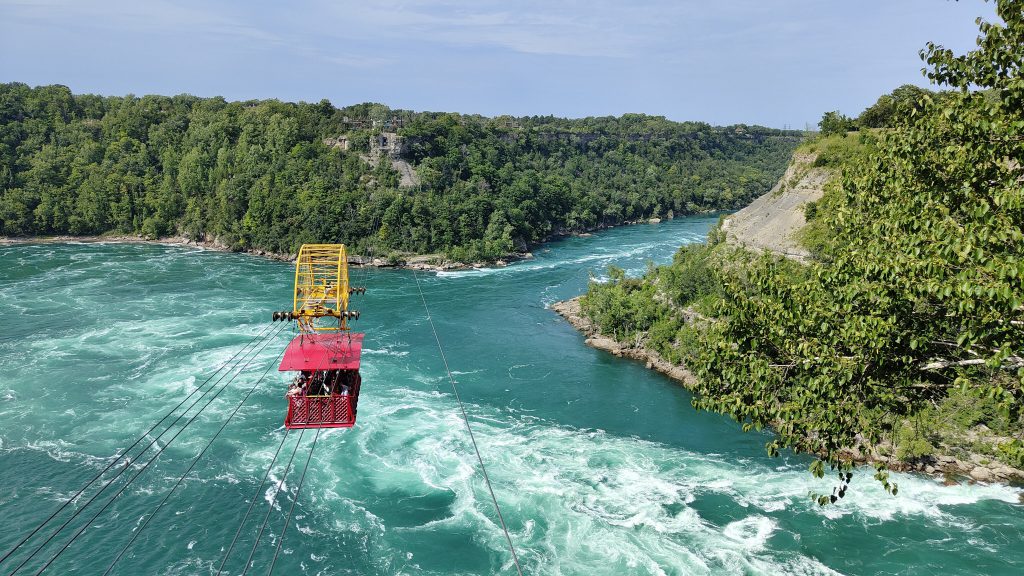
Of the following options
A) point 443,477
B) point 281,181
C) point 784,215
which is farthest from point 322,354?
point 281,181

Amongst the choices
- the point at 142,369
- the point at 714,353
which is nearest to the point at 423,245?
the point at 142,369

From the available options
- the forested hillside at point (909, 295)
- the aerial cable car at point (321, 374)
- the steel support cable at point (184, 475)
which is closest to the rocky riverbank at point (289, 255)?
the steel support cable at point (184, 475)

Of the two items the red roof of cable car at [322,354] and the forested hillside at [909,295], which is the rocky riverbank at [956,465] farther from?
the forested hillside at [909,295]

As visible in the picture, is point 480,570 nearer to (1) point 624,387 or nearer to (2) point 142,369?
(1) point 624,387

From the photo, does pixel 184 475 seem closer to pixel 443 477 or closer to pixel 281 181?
pixel 443 477

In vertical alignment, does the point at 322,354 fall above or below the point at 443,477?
above
